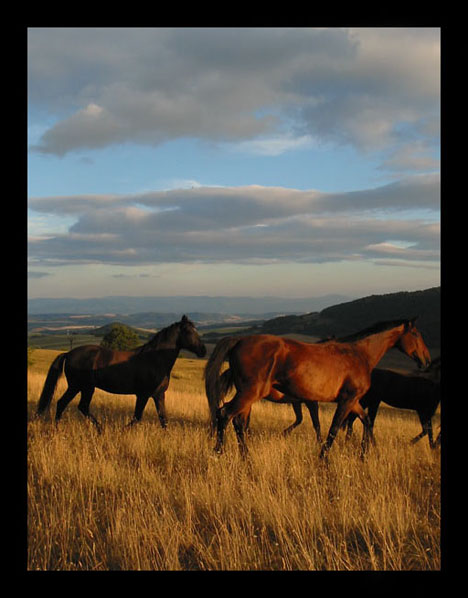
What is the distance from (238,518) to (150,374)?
4.86 m

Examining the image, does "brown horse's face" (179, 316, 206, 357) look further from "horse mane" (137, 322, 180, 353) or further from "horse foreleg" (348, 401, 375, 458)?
"horse foreleg" (348, 401, 375, 458)

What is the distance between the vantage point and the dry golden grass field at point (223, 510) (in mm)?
3721

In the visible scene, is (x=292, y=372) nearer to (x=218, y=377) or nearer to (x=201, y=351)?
(x=218, y=377)

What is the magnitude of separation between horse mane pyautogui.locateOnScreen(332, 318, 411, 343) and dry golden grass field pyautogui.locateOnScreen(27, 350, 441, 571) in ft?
6.28

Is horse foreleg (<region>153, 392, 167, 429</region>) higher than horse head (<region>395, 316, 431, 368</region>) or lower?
lower

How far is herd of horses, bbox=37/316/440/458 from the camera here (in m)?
6.85

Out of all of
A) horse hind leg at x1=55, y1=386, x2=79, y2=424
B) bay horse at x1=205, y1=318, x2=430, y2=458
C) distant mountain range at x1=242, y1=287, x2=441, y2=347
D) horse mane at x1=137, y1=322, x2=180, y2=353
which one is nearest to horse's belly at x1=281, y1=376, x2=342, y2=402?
bay horse at x1=205, y1=318, x2=430, y2=458

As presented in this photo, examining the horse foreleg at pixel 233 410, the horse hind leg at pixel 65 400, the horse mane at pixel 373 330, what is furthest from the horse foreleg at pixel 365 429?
the horse hind leg at pixel 65 400

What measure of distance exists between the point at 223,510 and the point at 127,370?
15.8ft

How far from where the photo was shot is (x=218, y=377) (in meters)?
7.37

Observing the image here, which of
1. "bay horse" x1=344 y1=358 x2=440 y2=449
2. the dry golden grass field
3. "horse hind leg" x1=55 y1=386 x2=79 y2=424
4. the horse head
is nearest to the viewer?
the dry golden grass field

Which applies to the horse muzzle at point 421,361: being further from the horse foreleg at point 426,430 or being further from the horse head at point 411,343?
the horse foreleg at point 426,430
